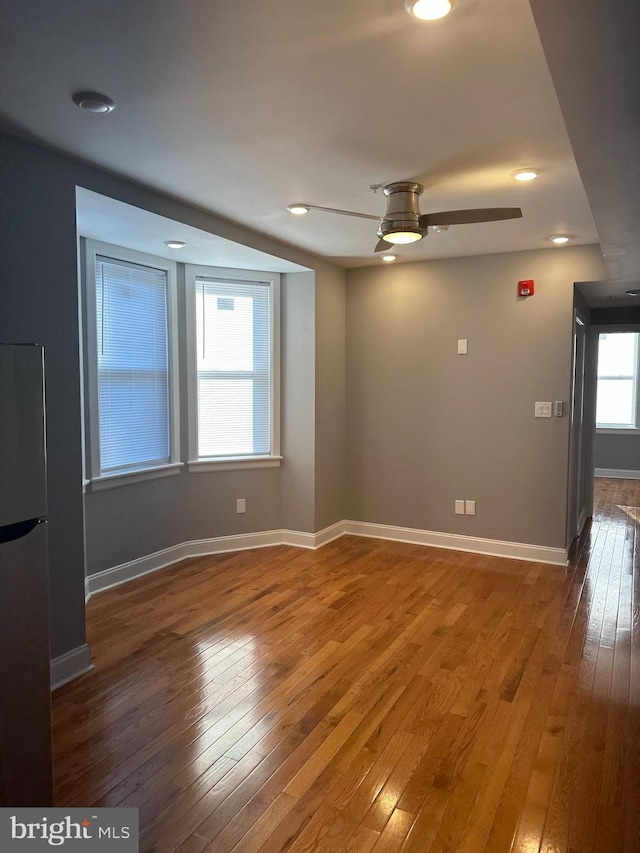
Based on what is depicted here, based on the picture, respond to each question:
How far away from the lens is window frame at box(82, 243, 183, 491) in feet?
12.2

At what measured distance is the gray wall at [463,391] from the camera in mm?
4418

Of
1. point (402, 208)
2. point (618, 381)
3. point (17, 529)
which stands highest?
point (402, 208)

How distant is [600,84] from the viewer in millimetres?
1566

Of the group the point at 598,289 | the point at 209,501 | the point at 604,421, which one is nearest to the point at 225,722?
the point at 209,501

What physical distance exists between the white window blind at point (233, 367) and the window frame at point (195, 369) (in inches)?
1.3

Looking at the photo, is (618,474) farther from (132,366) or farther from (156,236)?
(156,236)

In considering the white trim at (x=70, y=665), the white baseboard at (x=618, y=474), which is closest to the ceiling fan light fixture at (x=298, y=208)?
the white trim at (x=70, y=665)

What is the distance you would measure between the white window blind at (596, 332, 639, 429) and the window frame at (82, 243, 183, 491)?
6.68 m

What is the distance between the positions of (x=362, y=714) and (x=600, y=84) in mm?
2421

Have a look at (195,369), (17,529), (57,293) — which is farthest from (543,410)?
(17,529)

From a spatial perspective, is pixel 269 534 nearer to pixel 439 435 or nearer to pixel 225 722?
pixel 439 435

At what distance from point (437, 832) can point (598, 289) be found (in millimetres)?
4218

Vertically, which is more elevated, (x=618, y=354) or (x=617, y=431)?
(x=618, y=354)

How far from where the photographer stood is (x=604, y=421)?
8.78 metres
